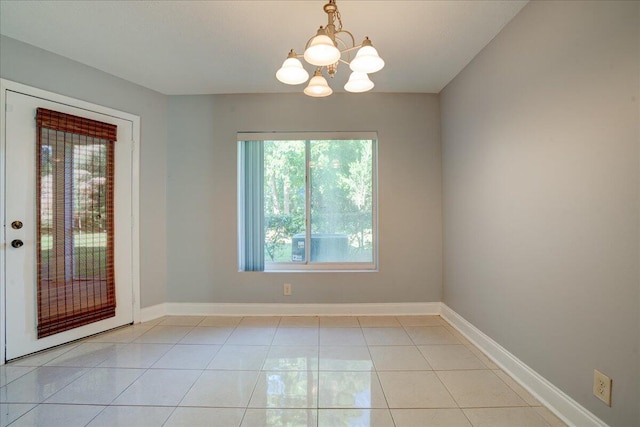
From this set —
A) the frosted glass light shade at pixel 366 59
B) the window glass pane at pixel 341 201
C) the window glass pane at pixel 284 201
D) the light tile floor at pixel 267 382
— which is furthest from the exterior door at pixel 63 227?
the frosted glass light shade at pixel 366 59

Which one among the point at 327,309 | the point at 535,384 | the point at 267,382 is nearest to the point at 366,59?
the point at 267,382

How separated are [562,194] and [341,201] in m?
2.12

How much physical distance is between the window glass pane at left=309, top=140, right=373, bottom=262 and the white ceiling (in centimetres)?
82

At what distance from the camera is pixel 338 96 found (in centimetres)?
330

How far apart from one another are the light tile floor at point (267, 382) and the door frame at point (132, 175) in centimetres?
36

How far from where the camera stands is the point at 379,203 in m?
3.32

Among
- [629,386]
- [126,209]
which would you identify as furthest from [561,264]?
[126,209]

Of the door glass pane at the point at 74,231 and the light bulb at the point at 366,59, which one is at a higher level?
the light bulb at the point at 366,59

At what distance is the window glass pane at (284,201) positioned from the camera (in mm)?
3451

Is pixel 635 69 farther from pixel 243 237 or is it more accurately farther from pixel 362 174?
pixel 243 237

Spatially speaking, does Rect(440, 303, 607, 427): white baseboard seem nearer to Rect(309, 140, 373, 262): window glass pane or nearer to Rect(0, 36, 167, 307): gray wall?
Rect(309, 140, 373, 262): window glass pane

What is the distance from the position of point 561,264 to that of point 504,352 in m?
0.90

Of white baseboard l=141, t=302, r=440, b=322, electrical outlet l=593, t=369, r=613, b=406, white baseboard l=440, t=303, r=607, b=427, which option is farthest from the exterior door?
electrical outlet l=593, t=369, r=613, b=406

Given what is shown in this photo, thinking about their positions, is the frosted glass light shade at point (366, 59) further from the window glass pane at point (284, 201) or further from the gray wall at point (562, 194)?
the window glass pane at point (284, 201)
